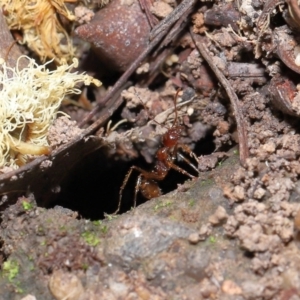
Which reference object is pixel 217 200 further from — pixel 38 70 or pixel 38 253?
pixel 38 70

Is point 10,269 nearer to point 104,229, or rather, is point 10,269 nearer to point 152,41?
point 104,229

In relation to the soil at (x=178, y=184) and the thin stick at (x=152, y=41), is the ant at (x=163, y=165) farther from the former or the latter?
the thin stick at (x=152, y=41)

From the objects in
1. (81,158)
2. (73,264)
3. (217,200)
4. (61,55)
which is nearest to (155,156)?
(81,158)

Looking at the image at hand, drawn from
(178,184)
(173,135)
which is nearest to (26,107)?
(178,184)

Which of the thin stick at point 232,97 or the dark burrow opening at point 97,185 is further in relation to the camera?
the dark burrow opening at point 97,185

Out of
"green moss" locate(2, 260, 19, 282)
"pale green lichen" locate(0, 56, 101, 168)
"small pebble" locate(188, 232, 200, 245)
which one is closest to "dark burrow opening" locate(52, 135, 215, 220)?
"pale green lichen" locate(0, 56, 101, 168)

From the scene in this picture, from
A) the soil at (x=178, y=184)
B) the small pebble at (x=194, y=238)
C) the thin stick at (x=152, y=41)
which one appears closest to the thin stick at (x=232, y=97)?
the soil at (x=178, y=184)

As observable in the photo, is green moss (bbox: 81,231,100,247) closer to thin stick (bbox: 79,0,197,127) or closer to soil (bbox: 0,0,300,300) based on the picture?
soil (bbox: 0,0,300,300)
